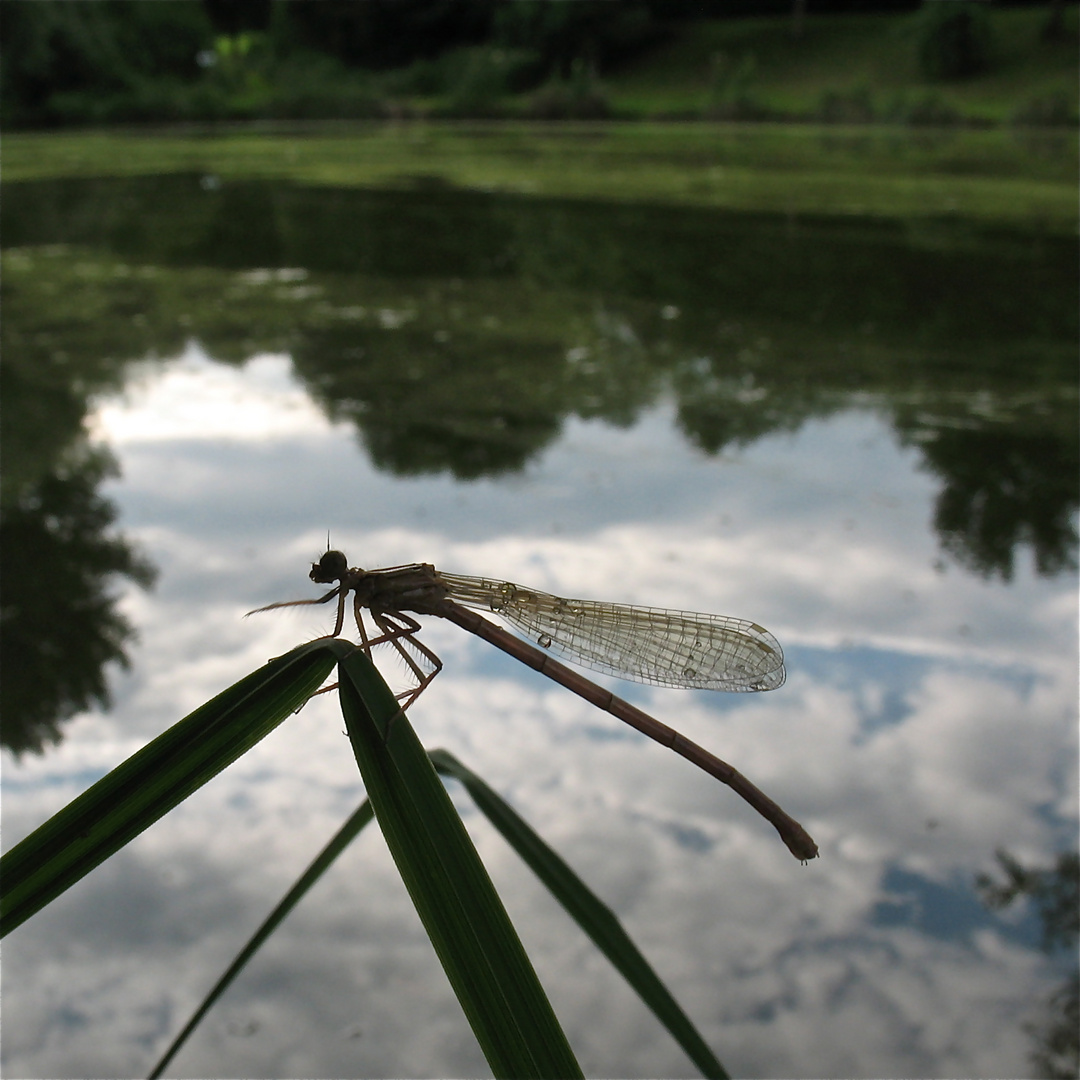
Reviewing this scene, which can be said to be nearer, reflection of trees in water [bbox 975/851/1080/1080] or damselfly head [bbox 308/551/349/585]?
damselfly head [bbox 308/551/349/585]

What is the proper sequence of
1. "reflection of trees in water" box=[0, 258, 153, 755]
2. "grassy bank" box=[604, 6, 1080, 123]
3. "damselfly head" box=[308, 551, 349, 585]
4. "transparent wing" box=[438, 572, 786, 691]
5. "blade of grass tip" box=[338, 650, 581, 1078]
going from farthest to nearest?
1. "grassy bank" box=[604, 6, 1080, 123]
2. "reflection of trees in water" box=[0, 258, 153, 755]
3. "transparent wing" box=[438, 572, 786, 691]
4. "damselfly head" box=[308, 551, 349, 585]
5. "blade of grass tip" box=[338, 650, 581, 1078]

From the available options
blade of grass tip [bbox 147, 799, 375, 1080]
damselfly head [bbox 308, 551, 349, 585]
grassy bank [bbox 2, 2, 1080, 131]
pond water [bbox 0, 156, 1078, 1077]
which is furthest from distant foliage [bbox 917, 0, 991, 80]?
blade of grass tip [bbox 147, 799, 375, 1080]

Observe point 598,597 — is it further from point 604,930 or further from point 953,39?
point 953,39

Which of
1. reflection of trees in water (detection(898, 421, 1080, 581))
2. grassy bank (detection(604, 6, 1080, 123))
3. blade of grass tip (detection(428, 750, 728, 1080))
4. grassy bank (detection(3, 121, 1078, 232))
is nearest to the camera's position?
blade of grass tip (detection(428, 750, 728, 1080))

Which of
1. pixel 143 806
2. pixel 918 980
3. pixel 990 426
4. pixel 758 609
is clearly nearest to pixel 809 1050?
pixel 918 980

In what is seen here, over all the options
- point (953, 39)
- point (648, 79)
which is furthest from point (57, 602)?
point (648, 79)

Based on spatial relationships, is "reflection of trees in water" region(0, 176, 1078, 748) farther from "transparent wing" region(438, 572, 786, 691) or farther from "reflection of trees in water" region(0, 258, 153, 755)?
"transparent wing" region(438, 572, 786, 691)
